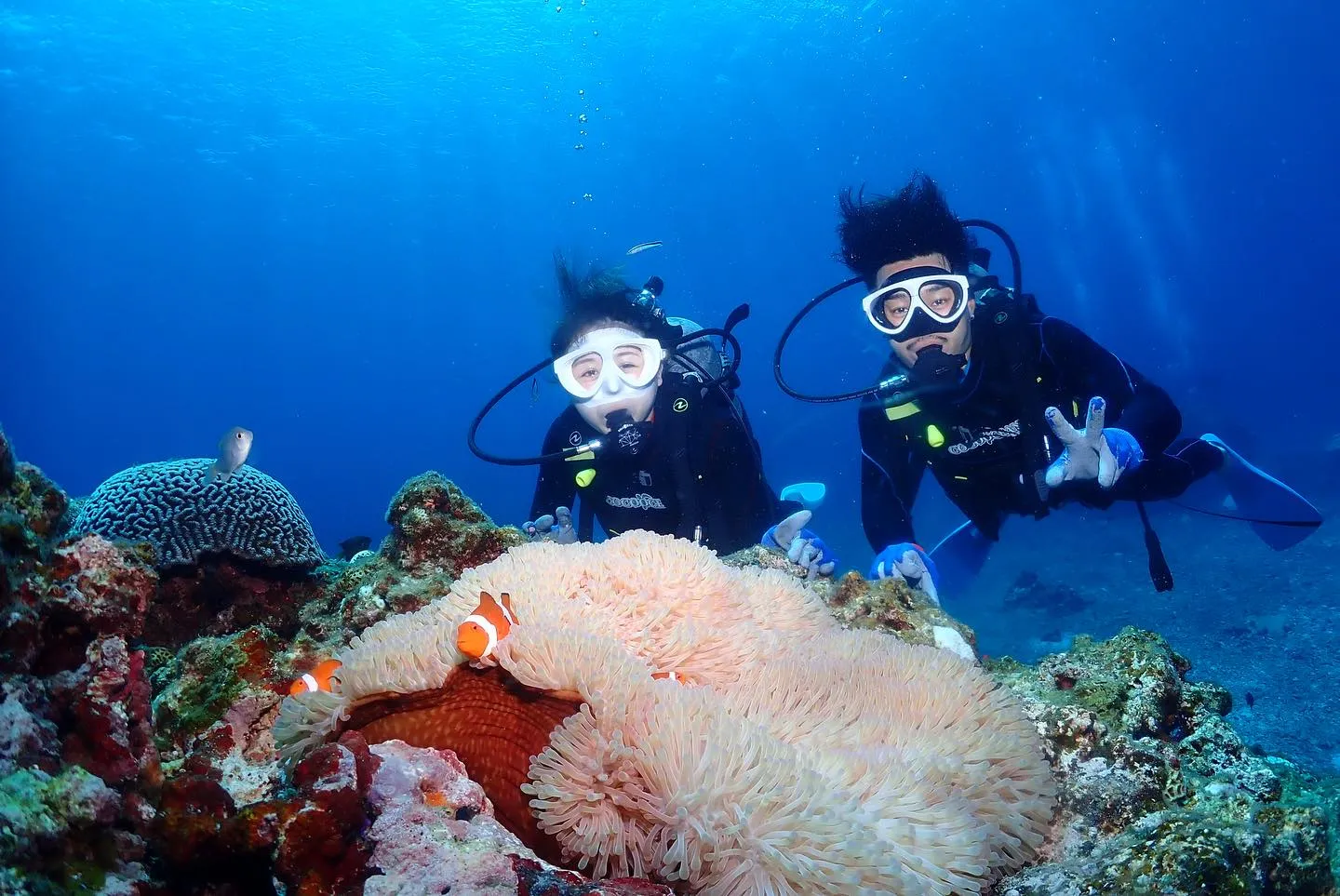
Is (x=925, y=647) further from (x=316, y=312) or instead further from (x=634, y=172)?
(x=316, y=312)

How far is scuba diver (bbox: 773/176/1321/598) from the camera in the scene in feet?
16.3

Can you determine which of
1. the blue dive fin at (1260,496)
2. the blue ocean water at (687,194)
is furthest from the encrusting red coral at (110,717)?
the blue ocean water at (687,194)

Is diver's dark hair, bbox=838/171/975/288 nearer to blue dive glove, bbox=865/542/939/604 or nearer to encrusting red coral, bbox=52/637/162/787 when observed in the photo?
blue dive glove, bbox=865/542/939/604

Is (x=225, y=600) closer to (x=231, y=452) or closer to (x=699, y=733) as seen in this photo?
(x=231, y=452)

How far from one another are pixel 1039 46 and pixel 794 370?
42.3 meters

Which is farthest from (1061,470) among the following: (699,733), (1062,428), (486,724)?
(486,724)

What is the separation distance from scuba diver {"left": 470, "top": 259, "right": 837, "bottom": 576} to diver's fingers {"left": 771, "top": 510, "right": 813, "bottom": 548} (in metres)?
0.97

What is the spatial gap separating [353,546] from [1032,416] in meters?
5.80

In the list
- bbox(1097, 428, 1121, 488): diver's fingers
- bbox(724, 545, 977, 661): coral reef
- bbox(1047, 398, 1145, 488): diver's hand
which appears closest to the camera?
bbox(724, 545, 977, 661): coral reef

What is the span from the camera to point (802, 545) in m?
3.86

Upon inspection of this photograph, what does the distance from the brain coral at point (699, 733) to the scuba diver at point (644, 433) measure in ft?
10.0

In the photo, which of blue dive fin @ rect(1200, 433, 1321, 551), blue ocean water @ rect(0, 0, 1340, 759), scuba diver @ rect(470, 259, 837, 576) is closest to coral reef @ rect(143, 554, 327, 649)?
scuba diver @ rect(470, 259, 837, 576)

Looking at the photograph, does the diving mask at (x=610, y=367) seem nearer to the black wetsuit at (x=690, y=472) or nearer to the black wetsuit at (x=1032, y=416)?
the black wetsuit at (x=690, y=472)

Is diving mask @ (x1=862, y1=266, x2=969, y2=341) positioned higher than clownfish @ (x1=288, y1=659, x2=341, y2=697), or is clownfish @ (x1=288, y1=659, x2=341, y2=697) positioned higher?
diving mask @ (x1=862, y1=266, x2=969, y2=341)
